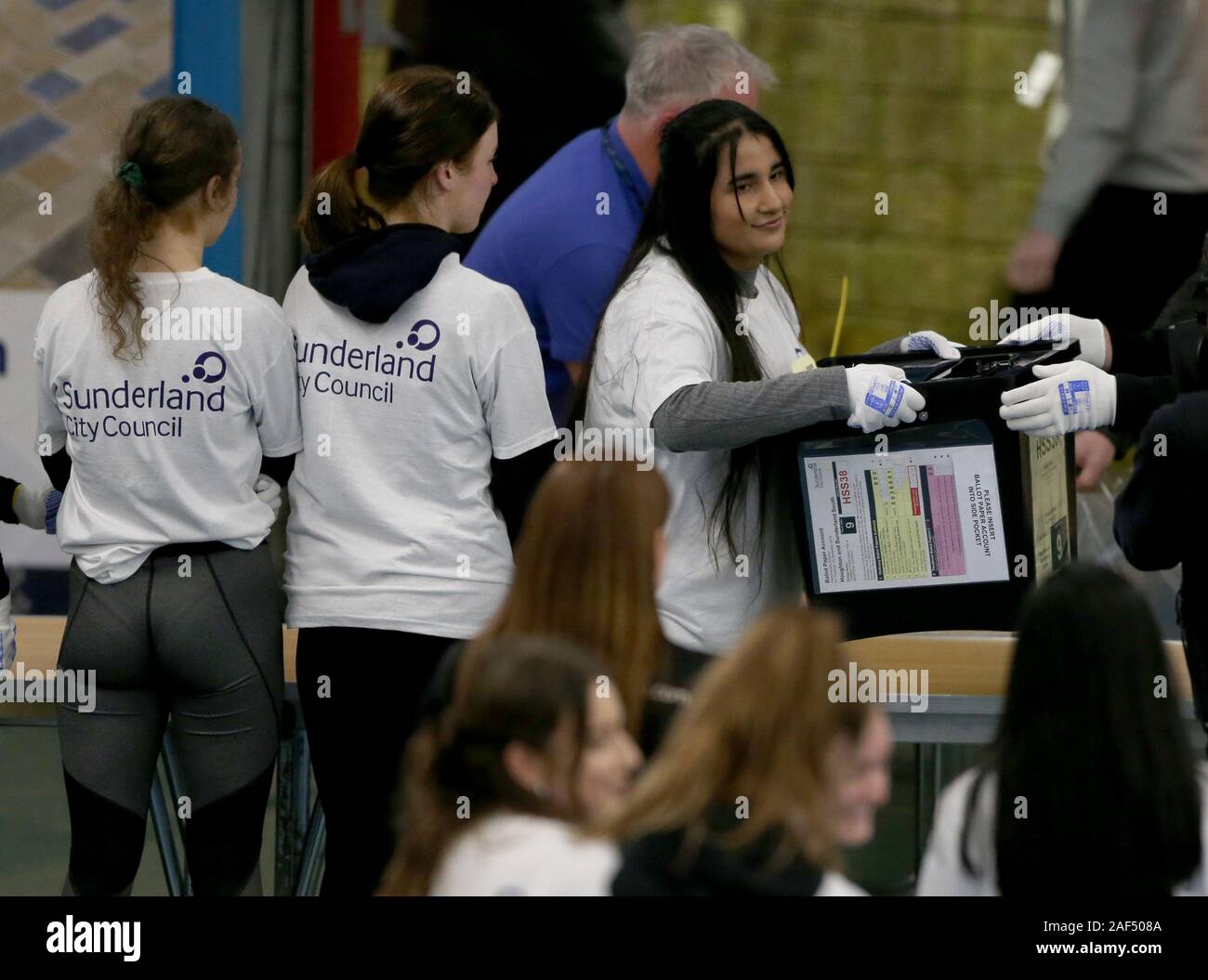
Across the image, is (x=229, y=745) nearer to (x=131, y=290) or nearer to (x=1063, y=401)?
(x=131, y=290)

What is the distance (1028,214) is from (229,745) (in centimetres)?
312

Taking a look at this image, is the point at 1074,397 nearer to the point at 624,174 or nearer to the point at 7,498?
the point at 624,174

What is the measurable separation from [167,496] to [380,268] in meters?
0.44

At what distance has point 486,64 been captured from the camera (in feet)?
16.1

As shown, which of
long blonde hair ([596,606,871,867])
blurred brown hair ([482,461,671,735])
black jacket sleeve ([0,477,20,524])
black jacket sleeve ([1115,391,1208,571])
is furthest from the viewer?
black jacket sleeve ([0,477,20,524])

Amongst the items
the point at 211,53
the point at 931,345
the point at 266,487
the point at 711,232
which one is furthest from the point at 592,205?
the point at 211,53

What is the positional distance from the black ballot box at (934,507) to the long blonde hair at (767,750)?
802 mm

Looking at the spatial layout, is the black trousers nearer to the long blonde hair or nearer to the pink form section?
the pink form section

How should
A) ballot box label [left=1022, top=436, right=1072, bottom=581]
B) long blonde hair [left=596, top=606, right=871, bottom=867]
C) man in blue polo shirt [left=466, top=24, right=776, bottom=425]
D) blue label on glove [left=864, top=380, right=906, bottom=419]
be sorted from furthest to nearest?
man in blue polo shirt [left=466, top=24, right=776, bottom=425], ballot box label [left=1022, top=436, right=1072, bottom=581], blue label on glove [left=864, top=380, right=906, bottom=419], long blonde hair [left=596, top=606, right=871, bottom=867]

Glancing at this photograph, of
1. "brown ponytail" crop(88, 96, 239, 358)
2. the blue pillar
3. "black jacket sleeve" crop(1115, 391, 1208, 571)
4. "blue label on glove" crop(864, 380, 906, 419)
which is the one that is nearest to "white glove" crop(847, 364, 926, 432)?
"blue label on glove" crop(864, 380, 906, 419)

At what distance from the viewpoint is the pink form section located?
8.61ft

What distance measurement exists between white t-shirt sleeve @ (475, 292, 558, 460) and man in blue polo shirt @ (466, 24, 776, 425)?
0.49 metres

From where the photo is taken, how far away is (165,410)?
2.53 meters
